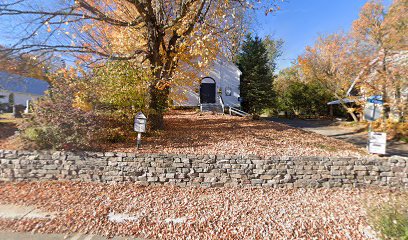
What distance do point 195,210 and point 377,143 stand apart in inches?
224

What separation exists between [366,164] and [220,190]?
4009 millimetres

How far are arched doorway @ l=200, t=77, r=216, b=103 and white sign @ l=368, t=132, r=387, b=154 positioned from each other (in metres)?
13.9

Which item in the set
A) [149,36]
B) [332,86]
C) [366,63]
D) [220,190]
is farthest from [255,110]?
[220,190]

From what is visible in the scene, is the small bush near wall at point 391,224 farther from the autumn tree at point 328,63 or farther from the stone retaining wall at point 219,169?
the autumn tree at point 328,63

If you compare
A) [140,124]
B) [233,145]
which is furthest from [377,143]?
[140,124]

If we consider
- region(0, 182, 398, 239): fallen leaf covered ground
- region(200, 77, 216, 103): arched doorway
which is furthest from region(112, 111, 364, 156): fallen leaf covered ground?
region(200, 77, 216, 103): arched doorway

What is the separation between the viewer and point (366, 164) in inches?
197

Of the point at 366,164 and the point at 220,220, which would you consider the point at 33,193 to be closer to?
the point at 220,220

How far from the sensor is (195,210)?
3.85 m

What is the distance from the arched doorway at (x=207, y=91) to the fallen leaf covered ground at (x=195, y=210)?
561 inches

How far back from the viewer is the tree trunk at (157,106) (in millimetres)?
7383

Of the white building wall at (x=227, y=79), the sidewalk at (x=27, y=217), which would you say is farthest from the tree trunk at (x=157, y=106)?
the white building wall at (x=227, y=79)

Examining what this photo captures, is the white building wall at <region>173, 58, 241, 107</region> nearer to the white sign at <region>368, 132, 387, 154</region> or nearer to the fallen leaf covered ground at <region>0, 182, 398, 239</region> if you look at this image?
the white sign at <region>368, 132, 387, 154</region>

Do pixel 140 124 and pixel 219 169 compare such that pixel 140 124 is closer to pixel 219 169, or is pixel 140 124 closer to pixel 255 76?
pixel 219 169
